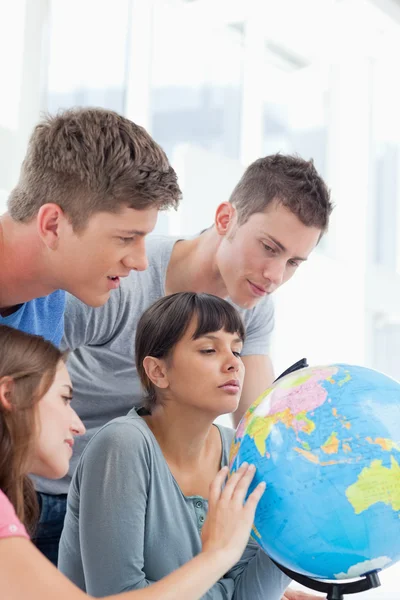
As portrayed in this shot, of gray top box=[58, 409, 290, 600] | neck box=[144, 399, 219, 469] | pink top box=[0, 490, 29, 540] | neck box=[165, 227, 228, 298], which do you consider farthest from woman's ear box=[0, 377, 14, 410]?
neck box=[165, 227, 228, 298]

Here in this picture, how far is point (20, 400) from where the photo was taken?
1.60 meters

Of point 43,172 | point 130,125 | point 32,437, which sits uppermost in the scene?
point 130,125

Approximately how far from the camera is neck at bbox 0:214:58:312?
1840mm

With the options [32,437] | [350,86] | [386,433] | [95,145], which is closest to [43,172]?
[95,145]

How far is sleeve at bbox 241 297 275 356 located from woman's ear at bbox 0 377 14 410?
1.17 m

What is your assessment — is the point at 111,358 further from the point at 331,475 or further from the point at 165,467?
the point at 331,475

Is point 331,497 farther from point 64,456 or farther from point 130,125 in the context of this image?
point 130,125

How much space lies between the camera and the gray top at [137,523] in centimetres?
187

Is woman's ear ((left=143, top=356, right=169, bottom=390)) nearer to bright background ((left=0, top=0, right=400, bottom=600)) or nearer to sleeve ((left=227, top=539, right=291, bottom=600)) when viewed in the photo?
sleeve ((left=227, top=539, right=291, bottom=600))

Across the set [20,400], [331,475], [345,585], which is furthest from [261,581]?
[20,400]

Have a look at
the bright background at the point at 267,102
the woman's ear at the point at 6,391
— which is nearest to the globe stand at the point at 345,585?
the woman's ear at the point at 6,391

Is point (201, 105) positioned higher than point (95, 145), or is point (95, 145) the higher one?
point (201, 105)

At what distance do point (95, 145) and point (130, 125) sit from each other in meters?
0.12

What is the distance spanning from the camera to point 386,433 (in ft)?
5.25
